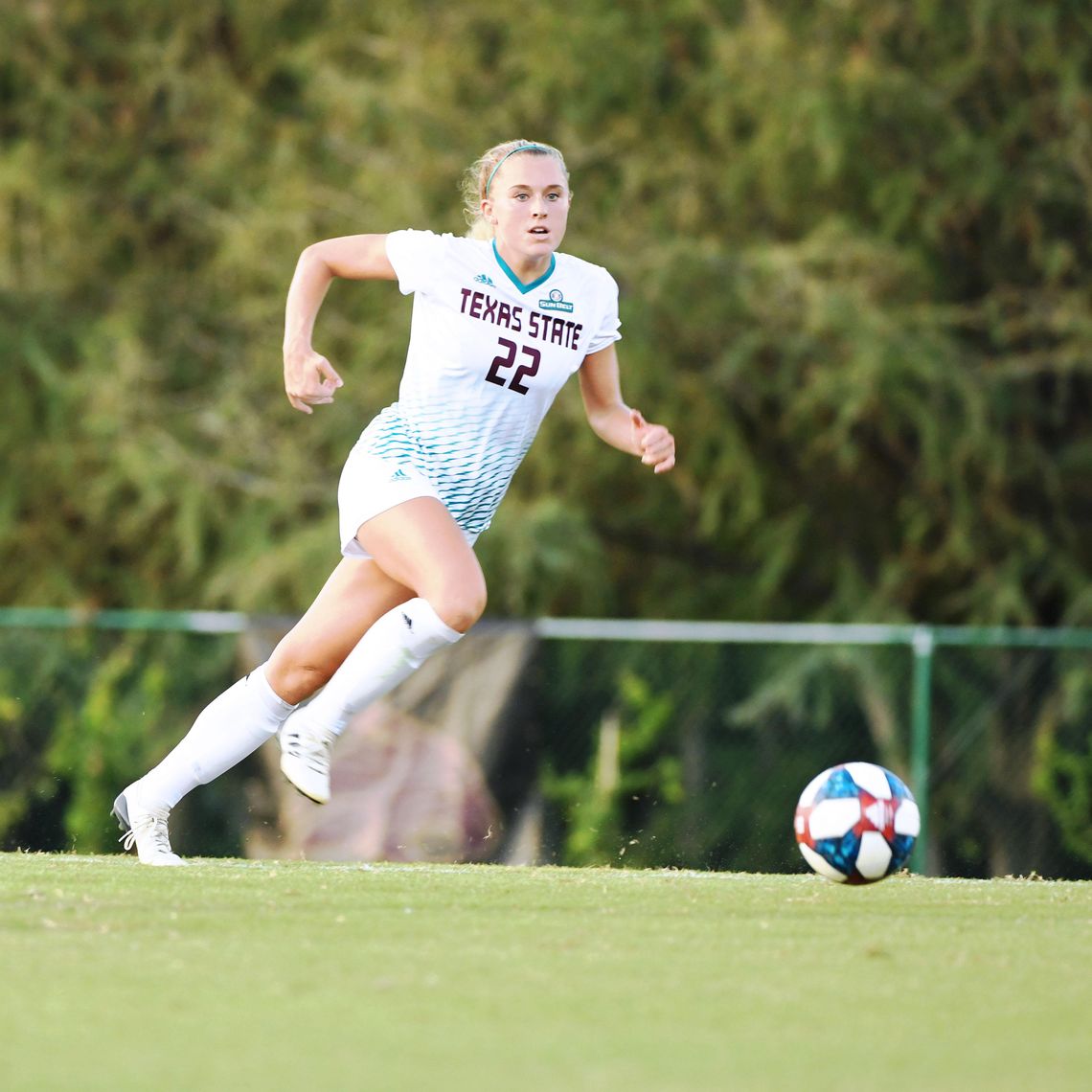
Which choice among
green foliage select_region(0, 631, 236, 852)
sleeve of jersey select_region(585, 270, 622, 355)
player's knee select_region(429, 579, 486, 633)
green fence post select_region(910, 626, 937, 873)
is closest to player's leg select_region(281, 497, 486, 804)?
player's knee select_region(429, 579, 486, 633)

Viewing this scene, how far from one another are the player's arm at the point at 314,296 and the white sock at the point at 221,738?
35.5 inches

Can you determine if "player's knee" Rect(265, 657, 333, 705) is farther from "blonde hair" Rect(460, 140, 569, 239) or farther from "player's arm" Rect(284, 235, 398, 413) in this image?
"blonde hair" Rect(460, 140, 569, 239)

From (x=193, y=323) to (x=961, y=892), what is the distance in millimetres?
11907

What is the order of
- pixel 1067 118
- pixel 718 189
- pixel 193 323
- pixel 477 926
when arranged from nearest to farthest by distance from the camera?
1. pixel 477 926
2. pixel 1067 118
3. pixel 718 189
4. pixel 193 323

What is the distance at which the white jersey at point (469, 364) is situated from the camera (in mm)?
5895

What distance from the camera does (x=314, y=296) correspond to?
19.4 ft

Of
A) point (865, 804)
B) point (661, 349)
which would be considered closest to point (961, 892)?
point (865, 804)

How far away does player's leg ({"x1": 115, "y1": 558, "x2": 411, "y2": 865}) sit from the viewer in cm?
588

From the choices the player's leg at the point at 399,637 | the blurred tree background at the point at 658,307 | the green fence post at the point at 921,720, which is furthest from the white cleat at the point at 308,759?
the blurred tree background at the point at 658,307

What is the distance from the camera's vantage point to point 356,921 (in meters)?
4.82

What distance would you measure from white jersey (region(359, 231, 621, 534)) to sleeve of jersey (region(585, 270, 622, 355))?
136 mm

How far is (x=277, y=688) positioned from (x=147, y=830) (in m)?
0.63

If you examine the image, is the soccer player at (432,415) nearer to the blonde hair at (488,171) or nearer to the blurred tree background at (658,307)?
the blonde hair at (488,171)

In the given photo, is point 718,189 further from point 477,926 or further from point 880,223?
point 477,926
